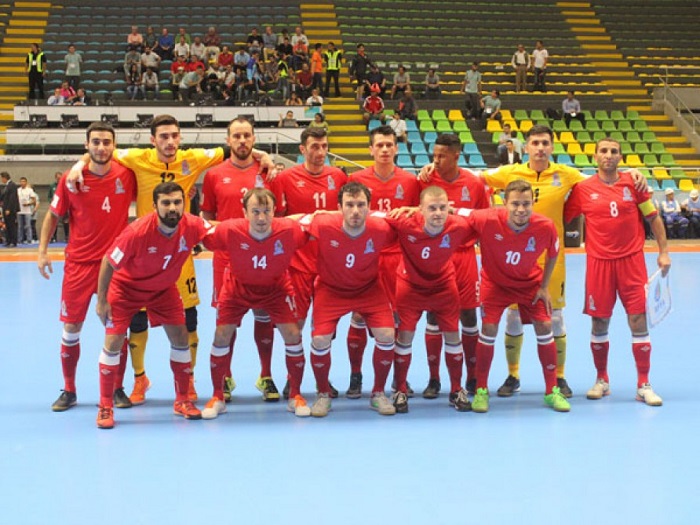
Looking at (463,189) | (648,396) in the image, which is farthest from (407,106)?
(648,396)

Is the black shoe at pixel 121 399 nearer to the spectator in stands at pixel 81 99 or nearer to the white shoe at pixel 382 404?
the white shoe at pixel 382 404

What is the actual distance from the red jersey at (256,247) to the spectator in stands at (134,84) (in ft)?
51.7

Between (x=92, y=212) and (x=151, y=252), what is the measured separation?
74 cm

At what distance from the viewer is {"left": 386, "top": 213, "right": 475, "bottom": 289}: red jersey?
556cm

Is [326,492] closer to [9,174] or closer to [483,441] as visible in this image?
[483,441]

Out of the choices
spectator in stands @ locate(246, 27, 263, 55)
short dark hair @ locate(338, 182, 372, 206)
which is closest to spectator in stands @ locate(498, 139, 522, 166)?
spectator in stands @ locate(246, 27, 263, 55)

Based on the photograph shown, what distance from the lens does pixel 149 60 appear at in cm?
→ 2094

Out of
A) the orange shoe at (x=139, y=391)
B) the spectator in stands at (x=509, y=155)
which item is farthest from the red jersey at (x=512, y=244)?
the spectator in stands at (x=509, y=155)

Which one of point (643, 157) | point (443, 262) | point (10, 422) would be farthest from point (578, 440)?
point (643, 157)

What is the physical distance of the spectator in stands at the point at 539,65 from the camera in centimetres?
2323

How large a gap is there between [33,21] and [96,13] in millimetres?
1811

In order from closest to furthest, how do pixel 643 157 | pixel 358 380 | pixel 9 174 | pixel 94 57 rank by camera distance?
pixel 358 380 → pixel 9 174 → pixel 643 157 → pixel 94 57

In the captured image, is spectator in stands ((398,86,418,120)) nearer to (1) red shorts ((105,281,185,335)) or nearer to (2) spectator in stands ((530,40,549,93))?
(2) spectator in stands ((530,40,549,93))

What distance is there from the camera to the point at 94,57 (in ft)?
74.8
